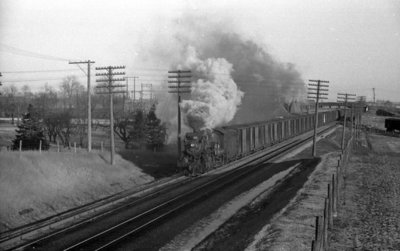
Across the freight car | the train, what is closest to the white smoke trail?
the train

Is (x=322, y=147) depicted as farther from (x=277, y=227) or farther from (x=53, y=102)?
(x=53, y=102)

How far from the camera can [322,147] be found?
51.2 meters

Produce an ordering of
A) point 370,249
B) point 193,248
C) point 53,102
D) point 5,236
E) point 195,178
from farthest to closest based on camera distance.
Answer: point 53,102
point 195,178
point 5,236
point 193,248
point 370,249

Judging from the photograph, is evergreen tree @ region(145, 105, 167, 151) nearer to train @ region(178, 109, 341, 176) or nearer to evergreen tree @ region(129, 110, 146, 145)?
evergreen tree @ region(129, 110, 146, 145)

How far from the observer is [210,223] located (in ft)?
57.3

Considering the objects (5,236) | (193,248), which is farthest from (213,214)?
(5,236)

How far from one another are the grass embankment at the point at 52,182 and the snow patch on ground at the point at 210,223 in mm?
8540

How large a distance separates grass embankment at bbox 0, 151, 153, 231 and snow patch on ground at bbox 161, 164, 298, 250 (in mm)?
8540

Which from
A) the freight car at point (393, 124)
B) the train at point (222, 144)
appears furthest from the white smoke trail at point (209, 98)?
the freight car at point (393, 124)

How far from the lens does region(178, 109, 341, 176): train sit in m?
30.2

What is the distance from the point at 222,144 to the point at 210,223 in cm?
1618

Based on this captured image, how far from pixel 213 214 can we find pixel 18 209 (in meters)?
10.3

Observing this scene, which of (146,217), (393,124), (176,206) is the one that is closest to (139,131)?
(176,206)

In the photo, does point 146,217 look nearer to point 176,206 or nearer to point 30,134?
point 176,206
